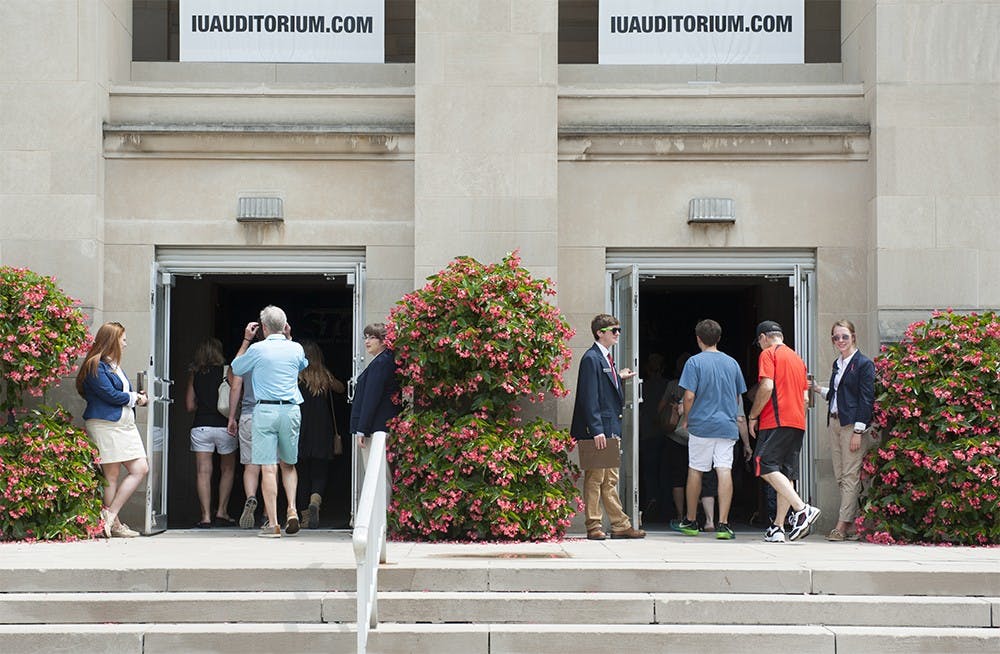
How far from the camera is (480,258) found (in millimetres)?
11391

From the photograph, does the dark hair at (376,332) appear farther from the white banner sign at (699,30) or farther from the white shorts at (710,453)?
the white banner sign at (699,30)

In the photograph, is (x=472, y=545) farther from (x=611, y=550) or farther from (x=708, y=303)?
(x=708, y=303)

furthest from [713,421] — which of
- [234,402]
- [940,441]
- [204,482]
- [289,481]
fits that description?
[204,482]

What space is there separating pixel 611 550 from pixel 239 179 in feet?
15.7

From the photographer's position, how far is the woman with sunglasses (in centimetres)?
1066

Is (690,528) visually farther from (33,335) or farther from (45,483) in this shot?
(33,335)

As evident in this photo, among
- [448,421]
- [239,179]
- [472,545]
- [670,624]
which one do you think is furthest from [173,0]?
[670,624]

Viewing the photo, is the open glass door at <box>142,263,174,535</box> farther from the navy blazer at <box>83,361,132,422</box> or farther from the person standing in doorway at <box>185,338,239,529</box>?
the navy blazer at <box>83,361,132,422</box>

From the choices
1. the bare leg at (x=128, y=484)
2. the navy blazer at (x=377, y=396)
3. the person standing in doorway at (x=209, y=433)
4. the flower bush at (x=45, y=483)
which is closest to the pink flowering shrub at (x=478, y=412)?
the navy blazer at (x=377, y=396)

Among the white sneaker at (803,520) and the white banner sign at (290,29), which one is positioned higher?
the white banner sign at (290,29)

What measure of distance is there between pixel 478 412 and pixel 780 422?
2424 mm

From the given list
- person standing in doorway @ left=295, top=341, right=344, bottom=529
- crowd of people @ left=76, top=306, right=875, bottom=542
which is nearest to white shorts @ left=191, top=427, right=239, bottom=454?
person standing in doorway @ left=295, top=341, right=344, bottom=529

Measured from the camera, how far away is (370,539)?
735cm

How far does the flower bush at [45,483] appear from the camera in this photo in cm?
1019
